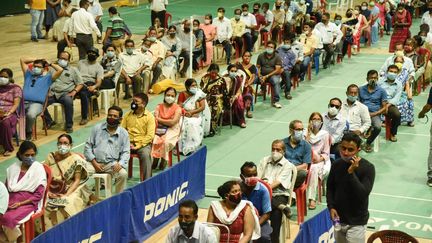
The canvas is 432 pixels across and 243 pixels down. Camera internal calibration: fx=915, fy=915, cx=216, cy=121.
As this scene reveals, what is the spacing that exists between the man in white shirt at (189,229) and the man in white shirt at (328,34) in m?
14.1

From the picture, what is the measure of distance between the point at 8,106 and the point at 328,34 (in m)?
10.0

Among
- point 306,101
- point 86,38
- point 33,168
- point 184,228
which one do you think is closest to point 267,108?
point 306,101

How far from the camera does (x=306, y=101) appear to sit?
1928 cm

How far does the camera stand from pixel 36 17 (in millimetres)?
24859

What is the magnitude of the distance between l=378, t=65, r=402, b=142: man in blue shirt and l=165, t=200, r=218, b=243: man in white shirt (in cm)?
795

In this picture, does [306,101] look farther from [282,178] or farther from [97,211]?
[97,211]

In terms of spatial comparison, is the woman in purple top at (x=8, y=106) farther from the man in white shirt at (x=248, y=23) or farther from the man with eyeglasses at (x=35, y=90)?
the man in white shirt at (x=248, y=23)

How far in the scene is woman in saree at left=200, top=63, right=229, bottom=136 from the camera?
16.2 metres

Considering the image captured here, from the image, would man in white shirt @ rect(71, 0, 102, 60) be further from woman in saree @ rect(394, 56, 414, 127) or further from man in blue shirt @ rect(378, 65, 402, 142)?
man in blue shirt @ rect(378, 65, 402, 142)

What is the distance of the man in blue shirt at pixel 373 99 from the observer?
15.5 meters

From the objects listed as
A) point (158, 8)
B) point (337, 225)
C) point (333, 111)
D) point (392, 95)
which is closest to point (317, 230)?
point (337, 225)

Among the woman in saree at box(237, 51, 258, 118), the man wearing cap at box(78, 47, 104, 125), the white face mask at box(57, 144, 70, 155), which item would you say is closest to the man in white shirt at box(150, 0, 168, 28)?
the woman in saree at box(237, 51, 258, 118)

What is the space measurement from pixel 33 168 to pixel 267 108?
27.5 feet

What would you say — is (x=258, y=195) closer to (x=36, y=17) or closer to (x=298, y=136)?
(x=298, y=136)
